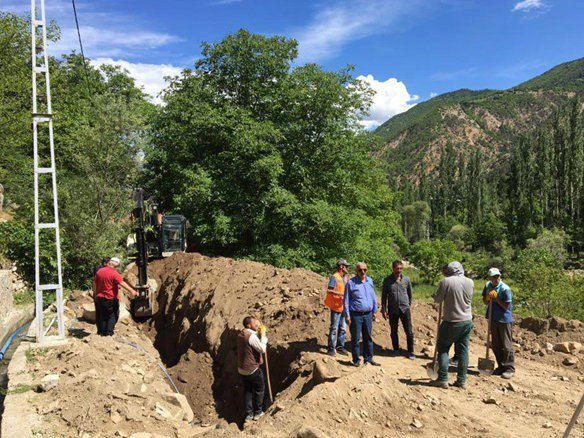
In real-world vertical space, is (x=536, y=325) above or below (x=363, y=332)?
below

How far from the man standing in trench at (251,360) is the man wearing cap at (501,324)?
3.68 m

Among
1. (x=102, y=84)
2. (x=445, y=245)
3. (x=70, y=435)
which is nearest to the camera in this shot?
(x=70, y=435)

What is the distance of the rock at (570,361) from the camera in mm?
7624

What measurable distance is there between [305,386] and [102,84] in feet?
118

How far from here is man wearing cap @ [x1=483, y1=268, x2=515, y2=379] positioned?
704 cm

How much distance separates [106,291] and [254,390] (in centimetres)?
427

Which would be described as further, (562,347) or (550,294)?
(550,294)

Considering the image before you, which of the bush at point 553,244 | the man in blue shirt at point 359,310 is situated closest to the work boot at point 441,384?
the man in blue shirt at point 359,310

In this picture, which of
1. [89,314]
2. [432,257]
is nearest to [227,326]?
[89,314]

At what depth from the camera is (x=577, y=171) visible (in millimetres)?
67125

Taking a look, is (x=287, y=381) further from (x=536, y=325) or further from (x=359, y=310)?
(x=536, y=325)

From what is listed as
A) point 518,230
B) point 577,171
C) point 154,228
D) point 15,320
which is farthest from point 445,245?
point 15,320

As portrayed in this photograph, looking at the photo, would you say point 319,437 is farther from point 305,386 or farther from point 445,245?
point 445,245

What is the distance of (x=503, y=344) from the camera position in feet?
23.2
